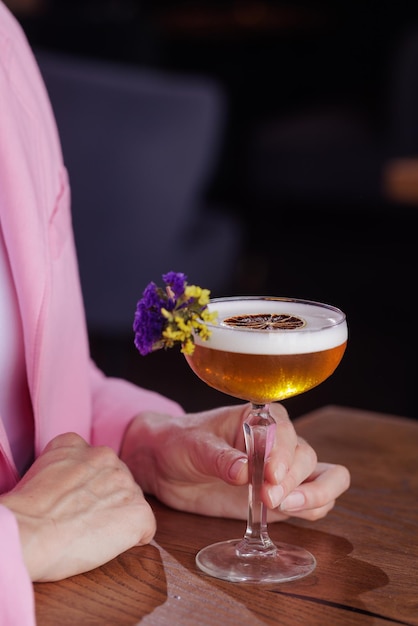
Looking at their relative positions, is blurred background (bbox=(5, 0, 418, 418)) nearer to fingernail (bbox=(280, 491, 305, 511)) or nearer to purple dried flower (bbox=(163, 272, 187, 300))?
fingernail (bbox=(280, 491, 305, 511))

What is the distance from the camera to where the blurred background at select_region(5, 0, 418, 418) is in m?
3.21

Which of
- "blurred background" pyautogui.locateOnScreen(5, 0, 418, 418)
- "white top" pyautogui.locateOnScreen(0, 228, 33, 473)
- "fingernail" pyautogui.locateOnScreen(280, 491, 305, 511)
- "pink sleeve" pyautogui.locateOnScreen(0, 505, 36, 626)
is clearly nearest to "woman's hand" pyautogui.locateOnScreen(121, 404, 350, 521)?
"fingernail" pyautogui.locateOnScreen(280, 491, 305, 511)

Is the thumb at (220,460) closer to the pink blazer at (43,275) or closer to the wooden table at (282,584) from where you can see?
the wooden table at (282,584)

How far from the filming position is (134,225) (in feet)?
10.8

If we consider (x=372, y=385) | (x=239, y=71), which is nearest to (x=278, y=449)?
(x=372, y=385)

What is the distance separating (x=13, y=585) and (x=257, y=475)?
0.80ft

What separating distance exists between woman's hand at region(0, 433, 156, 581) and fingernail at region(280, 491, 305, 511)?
0.13 m

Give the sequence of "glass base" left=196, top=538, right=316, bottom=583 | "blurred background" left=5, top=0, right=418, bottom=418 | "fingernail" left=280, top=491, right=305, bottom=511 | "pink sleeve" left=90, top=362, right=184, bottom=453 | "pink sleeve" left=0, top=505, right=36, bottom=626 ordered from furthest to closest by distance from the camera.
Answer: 1. "blurred background" left=5, top=0, right=418, bottom=418
2. "pink sleeve" left=90, top=362, right=184, bottom=453
3. "fingernail" left=280, top=491, right=305, bottom=511
4. "glass base" left=196, top=538, right=316, bottom=583
5. "pink sleeve" left=0, top=505, right=36, bottom=626

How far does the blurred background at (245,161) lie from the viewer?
321cm

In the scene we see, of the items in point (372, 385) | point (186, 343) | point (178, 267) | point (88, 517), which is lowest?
point (372, 385)

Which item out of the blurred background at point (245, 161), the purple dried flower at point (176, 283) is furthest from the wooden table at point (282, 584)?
the blurred background at point (245, 161)

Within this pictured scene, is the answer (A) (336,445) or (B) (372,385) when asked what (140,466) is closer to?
(A) (336,445)

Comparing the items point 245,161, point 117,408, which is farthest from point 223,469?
point 245,161

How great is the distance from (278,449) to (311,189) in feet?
15.3
